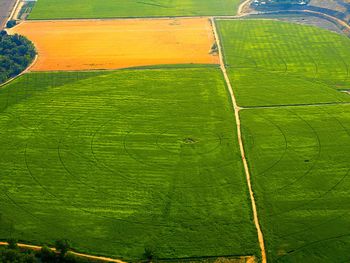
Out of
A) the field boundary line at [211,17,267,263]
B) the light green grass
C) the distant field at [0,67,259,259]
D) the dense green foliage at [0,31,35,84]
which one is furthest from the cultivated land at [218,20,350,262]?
the dense green foliage at [0,31,35,84]

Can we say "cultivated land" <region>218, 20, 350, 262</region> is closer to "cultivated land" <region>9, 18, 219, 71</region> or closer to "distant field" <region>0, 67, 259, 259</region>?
"distant field" <region>0, 67, 259, 259</region>

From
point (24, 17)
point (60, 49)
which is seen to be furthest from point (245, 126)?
point (24, 17)

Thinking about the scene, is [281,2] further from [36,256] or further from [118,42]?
[36,256]

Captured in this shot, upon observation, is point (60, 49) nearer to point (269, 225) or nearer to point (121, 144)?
point (121, 144)

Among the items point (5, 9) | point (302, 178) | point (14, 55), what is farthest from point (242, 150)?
point (5, 9)

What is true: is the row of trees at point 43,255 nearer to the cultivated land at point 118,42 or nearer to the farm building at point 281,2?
the cultivated land at point 118,42

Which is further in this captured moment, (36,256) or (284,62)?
(284,62)
